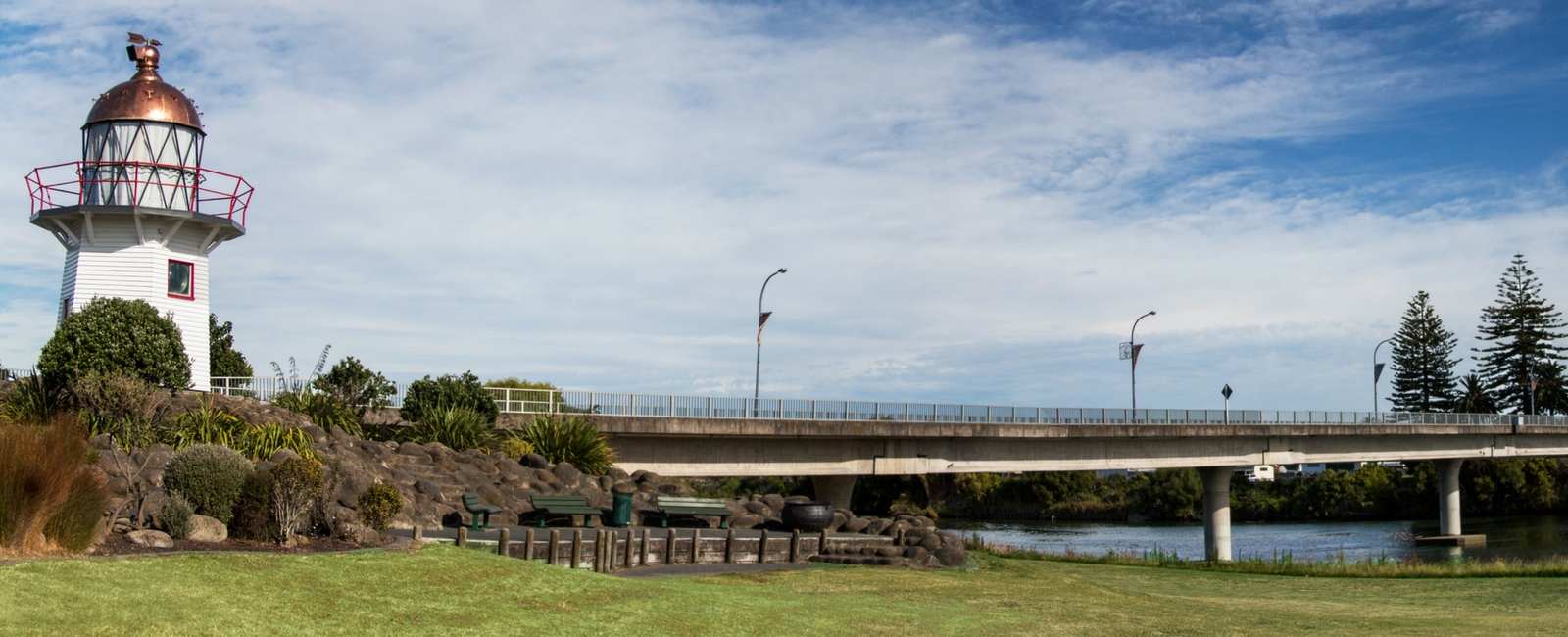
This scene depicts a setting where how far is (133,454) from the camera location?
19.9m

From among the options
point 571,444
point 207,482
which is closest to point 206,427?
point 207,482

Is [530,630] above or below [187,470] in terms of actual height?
below

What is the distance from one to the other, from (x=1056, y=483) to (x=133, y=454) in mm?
74981

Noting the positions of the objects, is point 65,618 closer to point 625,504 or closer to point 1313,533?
point 625,504

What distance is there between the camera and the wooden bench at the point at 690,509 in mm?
22844

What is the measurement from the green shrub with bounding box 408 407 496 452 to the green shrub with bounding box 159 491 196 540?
1216cm

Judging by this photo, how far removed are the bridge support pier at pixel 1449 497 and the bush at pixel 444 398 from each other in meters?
54.4

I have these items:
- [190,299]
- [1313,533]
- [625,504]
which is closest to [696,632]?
[625,504]

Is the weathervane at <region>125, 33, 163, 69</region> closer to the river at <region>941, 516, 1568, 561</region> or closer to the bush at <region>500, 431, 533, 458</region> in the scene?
the bush at <region>500, 431, 533, 458</region>

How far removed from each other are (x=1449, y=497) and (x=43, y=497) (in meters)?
67.0

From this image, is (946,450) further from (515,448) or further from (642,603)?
(642,603)

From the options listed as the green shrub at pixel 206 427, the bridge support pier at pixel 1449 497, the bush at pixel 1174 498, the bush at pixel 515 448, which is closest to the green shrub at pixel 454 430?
the bush at pixel 515 448

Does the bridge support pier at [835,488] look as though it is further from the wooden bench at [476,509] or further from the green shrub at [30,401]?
the green shrub at [30,401]

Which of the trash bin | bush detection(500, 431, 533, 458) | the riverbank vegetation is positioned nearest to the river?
the riverbank vegetation
